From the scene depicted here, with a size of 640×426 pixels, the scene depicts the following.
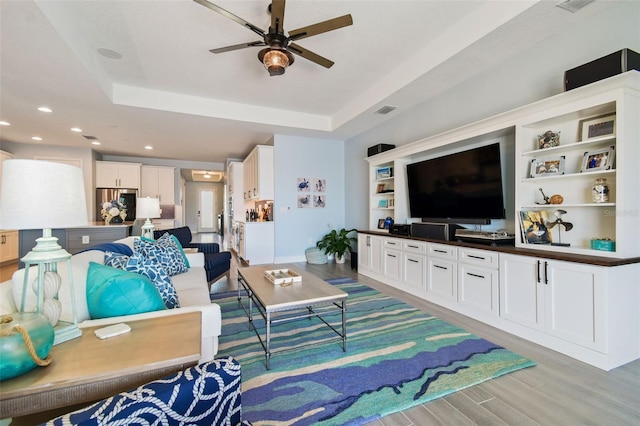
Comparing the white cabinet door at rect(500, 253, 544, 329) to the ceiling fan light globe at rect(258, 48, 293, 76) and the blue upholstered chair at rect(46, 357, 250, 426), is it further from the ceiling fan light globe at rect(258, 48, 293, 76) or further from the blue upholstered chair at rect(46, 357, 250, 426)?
the ceiling fan light globe at rect(258, 48, 293, 76)

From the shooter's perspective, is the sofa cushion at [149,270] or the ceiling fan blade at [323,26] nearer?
A: the sofa cushion at [149,270]

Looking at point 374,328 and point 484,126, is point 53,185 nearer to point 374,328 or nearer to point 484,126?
point 374,328

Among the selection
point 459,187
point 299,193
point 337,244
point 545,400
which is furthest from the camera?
point 299,193

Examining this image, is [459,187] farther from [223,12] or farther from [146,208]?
[146,208]

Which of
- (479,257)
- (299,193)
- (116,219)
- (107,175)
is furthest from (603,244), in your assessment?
(107,175)

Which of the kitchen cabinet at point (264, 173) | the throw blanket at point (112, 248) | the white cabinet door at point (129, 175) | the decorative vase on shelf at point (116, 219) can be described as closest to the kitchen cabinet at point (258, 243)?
the kitchen cabinet at point (264, 173)

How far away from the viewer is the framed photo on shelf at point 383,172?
4.73 meters

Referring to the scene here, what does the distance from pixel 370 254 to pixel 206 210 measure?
11347 millimetres

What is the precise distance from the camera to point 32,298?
1.17m

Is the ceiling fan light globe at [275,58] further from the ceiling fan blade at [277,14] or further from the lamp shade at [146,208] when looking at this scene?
the lamp shade at [146,208]

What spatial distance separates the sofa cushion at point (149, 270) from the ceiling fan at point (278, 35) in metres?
1.84

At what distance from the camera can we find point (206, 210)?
1401 cm

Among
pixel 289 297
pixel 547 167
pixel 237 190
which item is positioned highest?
pixel 237 190

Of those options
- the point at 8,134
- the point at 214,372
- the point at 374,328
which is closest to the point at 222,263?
the point at 374,328
